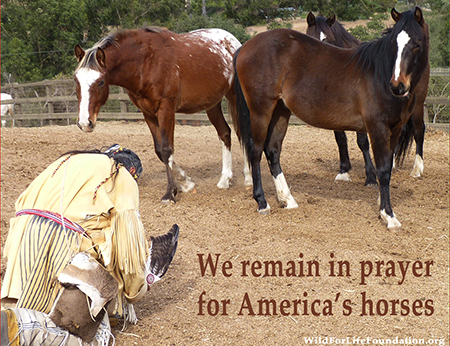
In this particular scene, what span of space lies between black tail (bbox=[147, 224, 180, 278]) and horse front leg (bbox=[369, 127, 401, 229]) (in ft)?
7.72

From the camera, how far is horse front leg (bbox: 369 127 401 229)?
13.9 ft

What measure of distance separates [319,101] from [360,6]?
22.3 meters

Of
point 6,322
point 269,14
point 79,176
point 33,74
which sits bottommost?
point 33,74

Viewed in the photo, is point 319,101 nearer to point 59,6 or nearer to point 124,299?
point 124,299

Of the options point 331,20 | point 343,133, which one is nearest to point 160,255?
point 343,133

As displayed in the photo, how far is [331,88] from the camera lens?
14.9 ft

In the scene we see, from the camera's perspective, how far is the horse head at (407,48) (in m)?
3.84

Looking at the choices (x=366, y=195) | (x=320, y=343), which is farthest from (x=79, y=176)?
(x=366, y=195)

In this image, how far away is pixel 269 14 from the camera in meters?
27.3

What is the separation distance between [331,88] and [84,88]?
2.53 metres

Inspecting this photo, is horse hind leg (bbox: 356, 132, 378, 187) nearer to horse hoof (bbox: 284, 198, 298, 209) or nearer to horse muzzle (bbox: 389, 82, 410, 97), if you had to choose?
horse hoof (bbox: 284, 198, 298, 209)

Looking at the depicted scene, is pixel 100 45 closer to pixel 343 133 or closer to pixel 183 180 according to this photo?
pixel 183 180

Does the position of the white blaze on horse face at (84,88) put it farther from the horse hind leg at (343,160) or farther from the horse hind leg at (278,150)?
the horse hind leg at (343,160)

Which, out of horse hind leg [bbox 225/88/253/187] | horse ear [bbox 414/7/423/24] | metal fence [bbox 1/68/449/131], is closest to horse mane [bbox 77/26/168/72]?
horse hind leg [bbox 225/88/253/187]
